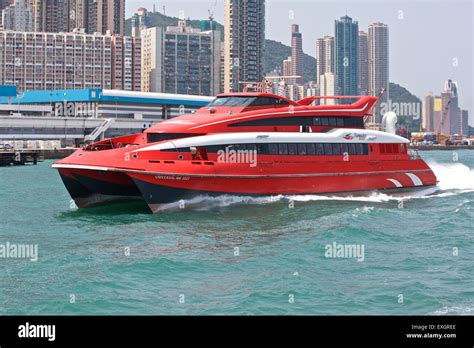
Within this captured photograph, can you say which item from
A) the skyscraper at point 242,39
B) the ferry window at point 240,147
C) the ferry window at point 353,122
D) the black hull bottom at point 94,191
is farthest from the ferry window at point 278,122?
the skyscraper at point 242,39

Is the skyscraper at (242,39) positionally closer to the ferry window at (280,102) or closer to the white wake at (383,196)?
the white wake at (383,196)

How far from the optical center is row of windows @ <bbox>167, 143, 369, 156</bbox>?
2447 cm

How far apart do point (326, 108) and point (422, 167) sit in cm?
679

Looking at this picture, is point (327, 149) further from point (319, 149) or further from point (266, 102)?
point (266, 102)

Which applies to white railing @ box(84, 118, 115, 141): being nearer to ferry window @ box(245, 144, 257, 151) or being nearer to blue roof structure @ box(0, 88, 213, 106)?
blue roof structure @ box(0, 88, 213, 106)

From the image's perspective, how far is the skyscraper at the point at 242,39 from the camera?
6713 inches

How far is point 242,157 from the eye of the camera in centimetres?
2464

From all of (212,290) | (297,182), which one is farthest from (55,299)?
(297,182)

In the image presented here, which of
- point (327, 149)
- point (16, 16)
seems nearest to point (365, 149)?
point (327, 149)

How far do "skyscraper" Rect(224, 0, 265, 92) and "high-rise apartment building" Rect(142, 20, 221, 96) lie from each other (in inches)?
171

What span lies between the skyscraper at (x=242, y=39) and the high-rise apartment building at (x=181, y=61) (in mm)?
4336

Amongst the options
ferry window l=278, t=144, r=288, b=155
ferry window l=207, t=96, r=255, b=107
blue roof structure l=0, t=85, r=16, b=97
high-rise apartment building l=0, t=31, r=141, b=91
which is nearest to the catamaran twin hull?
ferry window l=278, t=144, r=288, b=155

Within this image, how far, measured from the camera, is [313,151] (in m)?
27.0

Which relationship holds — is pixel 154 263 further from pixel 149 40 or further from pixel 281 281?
pixel 149 40
